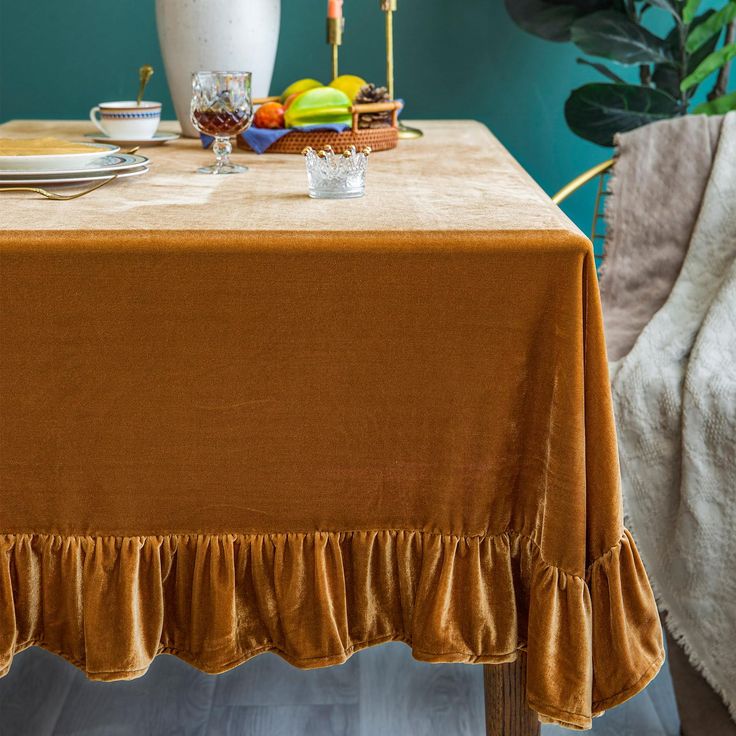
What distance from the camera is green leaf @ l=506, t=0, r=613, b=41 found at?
209 centimetres

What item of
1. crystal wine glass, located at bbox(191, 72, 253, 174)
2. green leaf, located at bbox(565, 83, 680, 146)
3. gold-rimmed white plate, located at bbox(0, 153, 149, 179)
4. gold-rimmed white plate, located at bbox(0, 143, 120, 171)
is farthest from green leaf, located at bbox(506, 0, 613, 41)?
gold-rimmed white plate, located at bbox(0, 143, 120, 171)

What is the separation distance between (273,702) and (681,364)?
2.54 ft

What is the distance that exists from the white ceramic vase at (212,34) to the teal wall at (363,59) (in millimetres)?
814

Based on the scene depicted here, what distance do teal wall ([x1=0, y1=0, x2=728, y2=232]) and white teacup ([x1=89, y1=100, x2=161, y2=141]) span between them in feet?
3.04

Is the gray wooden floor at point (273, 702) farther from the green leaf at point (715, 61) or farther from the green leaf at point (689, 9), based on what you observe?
the green leaf at point (689, 9)

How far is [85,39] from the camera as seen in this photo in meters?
2.37

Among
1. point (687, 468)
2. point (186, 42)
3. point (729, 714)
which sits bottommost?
point (729, 714)

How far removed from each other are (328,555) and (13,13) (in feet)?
6.50

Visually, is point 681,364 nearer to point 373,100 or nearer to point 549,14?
point 373,100

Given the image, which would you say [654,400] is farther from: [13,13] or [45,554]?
[13,13]

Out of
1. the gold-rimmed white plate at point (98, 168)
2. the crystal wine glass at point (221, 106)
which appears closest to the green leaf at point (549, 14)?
the crystal wine glass at point (221, 106)

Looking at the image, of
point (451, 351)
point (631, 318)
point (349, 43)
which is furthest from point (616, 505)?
point (349, 43)

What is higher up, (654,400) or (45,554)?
(45,554)

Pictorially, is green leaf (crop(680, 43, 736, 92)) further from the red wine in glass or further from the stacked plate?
the stacked plate
